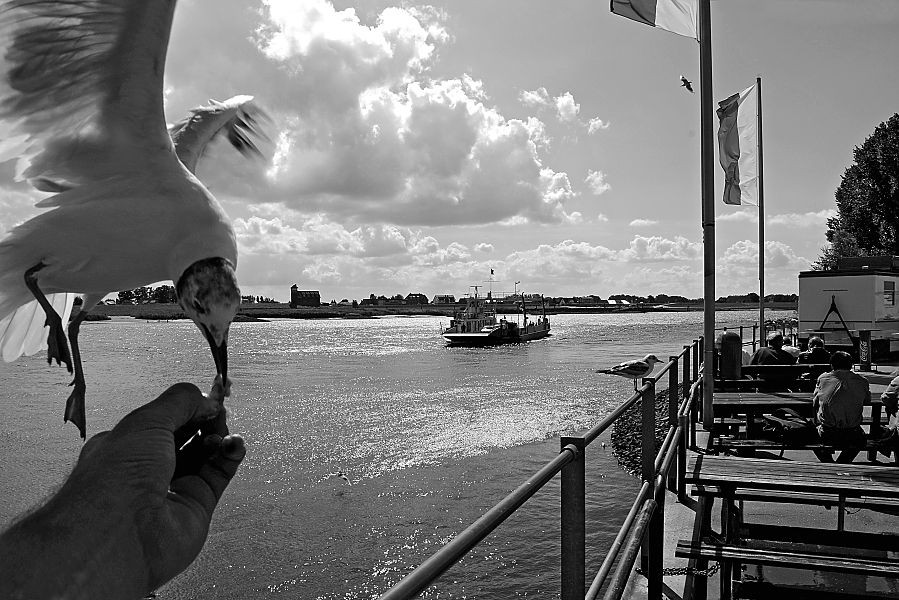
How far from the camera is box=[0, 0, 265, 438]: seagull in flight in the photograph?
3219mm

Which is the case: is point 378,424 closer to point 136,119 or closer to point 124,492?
point 136,119

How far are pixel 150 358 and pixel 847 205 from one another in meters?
57.3

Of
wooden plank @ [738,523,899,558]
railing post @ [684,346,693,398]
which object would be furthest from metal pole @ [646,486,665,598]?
railing post @ [684,346,693,398]

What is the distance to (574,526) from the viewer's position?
7.13 feet

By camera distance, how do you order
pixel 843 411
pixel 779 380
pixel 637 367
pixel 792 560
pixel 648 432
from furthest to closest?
1. pixel 637 367
2. pixel 779 380
3. pixel 843 411
4. pixel 792 560
5. pixel 648 432

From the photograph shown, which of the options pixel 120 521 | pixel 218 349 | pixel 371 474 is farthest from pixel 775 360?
pixel 371 474

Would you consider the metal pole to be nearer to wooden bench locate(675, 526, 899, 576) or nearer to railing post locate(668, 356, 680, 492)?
wooden bench locate(675, 526, 899, 576)

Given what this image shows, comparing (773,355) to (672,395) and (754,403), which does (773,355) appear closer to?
(754,403)

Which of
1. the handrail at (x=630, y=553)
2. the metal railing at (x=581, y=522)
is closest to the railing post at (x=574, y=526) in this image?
the metal railing at (x=581, y=522)

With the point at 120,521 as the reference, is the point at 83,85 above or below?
above

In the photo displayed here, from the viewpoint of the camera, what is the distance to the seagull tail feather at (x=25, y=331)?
4.37 metres

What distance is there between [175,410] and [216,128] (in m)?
4.21

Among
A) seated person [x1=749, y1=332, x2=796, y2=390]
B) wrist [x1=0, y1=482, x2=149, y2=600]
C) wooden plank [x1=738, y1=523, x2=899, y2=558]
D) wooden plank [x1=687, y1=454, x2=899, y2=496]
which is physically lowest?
wooden plank [x1=738, y1=523, x2=899, y2=558]

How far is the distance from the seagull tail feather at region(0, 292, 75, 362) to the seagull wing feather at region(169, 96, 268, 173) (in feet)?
3.97
